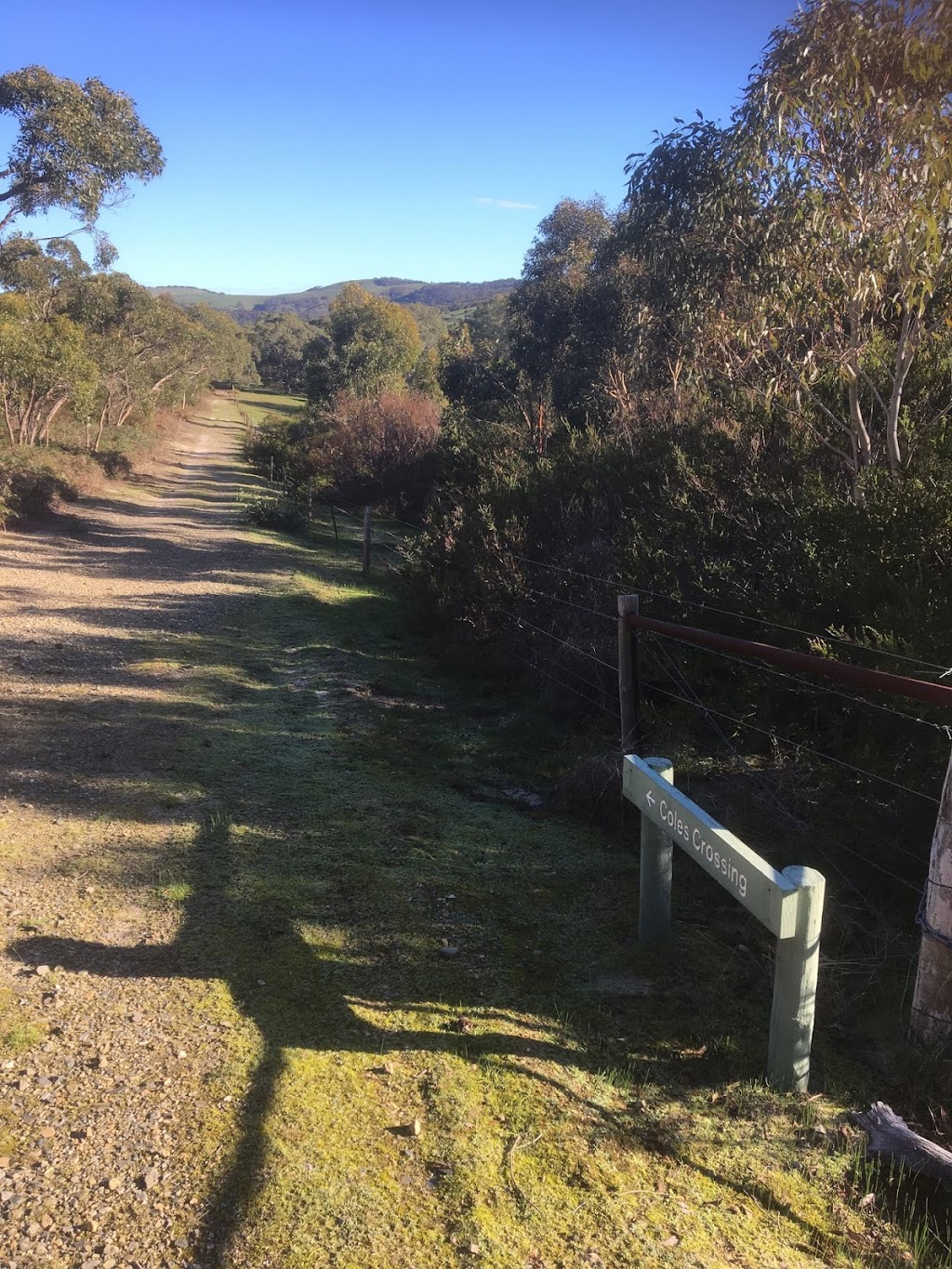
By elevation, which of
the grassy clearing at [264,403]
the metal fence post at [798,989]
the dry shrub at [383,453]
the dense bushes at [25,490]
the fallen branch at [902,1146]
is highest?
the grassy clearing at [264,403]

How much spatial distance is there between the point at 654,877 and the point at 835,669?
4.06 ft

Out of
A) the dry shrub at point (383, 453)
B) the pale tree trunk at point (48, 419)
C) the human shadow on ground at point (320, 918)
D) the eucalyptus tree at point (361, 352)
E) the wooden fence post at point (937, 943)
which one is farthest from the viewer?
the eucalyptus tree at point (361, 352)

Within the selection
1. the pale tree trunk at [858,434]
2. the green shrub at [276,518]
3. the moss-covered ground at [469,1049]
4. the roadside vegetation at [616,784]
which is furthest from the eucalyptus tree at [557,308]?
the moss-covered ground at [469,1049]

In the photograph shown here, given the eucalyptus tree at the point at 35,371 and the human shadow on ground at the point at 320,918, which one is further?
the eucalyptus tree at the point at 35,371

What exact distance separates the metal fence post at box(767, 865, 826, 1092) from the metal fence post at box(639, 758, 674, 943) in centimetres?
87

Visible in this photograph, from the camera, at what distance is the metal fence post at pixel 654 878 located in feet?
11.9

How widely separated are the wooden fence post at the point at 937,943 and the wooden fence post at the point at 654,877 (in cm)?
100

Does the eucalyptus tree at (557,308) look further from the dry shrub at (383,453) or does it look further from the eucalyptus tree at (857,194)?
the eucalyptus tree at (857,194)

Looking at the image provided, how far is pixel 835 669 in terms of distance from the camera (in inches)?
121

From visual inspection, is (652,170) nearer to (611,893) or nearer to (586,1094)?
(611,893)

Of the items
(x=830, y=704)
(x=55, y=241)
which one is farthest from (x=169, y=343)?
(x=830, y=704)

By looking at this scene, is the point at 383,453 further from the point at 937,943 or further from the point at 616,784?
the point at 937,943

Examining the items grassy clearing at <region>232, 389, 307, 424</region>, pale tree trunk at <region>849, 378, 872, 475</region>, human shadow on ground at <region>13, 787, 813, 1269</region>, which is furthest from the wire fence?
grassy clearing at <region>232, 389, 307, 424</region>

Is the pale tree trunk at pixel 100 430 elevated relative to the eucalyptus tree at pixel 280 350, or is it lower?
lower
